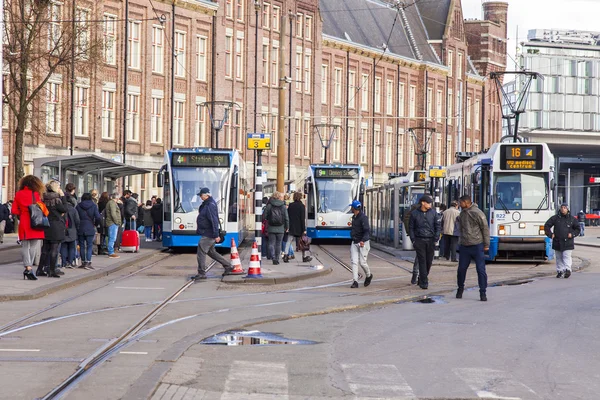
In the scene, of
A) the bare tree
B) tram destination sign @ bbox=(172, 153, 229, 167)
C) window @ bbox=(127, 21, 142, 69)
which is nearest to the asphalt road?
tram destination sign @ bbox=(172, 153, 229, 167)

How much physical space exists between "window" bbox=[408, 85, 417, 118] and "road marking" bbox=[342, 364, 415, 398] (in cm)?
7100

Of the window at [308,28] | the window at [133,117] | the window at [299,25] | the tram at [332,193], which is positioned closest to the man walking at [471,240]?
the tram at [332,193]

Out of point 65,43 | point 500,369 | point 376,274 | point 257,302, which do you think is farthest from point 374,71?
point 500,369

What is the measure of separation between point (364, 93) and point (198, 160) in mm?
44723

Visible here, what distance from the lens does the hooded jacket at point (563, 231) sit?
24250 millimetres

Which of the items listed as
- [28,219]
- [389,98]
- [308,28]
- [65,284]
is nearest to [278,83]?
[308,28]

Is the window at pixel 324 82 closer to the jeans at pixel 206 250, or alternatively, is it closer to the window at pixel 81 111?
the window at pixel 81 111

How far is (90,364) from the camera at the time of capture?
10086 millimetres

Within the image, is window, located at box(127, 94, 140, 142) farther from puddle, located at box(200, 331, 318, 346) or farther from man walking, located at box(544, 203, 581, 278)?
puddle, located at box(200, 331, 318, 346)

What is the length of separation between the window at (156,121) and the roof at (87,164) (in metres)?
20.0

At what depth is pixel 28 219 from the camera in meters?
18.5

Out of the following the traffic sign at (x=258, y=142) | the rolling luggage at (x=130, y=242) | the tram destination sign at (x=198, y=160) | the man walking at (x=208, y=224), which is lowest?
the rolling luggage at (x=130, y=242)

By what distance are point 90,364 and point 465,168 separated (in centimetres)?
2368

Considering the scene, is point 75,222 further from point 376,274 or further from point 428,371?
point 428,371
